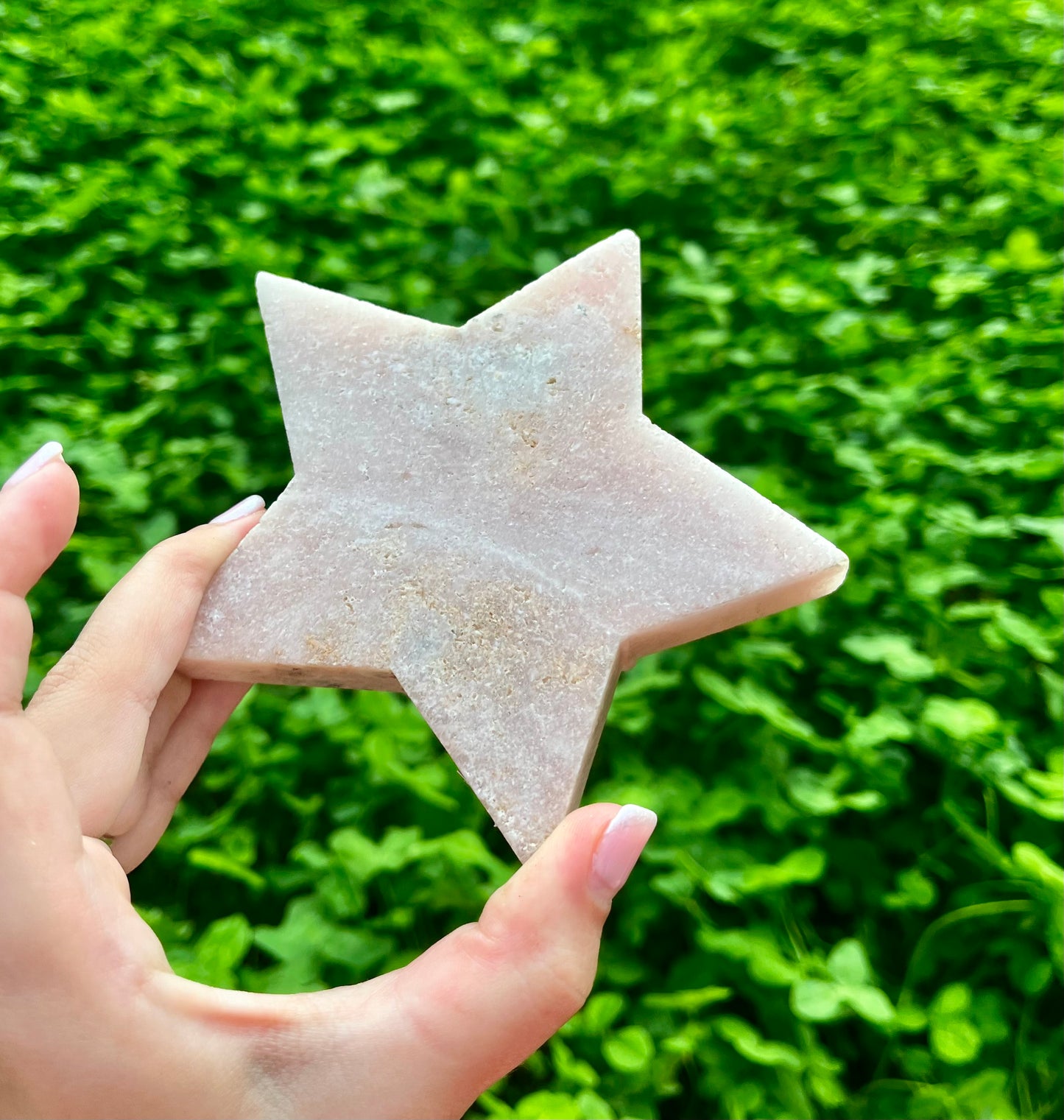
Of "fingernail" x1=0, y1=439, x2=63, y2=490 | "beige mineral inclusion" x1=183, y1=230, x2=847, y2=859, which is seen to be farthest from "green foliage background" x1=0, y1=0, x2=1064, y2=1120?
"fingernail" x1=0, y1=439, x2=63, y2=490

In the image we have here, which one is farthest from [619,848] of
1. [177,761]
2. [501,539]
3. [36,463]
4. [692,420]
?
[692,420]

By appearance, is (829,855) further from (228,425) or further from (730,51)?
(730,51)

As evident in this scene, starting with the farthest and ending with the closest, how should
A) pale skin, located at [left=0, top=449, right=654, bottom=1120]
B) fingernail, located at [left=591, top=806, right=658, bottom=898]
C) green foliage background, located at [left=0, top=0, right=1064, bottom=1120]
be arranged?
green foliage background, located at [left=0, top=0, right=1064, bottom=1120]
fingernail, located at [left=591, top=806, right=658, bottom=898]
pale skin, located at [left=0, top=449, right=654, bottom=1120]

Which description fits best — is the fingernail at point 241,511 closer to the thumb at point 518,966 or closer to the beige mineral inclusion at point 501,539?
the beige mineral inclusion at point 501,539

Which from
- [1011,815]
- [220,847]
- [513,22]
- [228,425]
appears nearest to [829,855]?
[1011,815]

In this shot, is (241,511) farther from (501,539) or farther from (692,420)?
(692,420)

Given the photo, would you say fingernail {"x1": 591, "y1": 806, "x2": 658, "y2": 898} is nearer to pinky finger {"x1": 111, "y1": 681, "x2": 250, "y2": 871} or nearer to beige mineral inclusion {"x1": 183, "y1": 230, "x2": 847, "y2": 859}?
beige mineral inclusion {"x1": 183, "y1": 230, "x2": 847, "y2": 859}

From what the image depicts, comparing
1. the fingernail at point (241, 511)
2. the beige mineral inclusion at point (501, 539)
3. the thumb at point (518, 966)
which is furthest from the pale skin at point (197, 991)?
the fingernail at point (241, 511)
